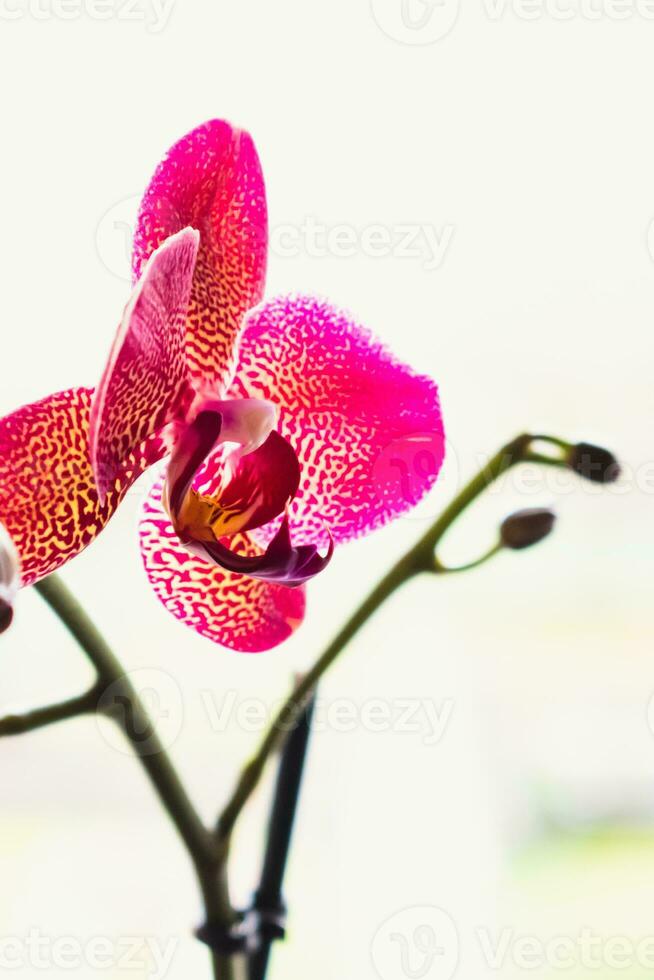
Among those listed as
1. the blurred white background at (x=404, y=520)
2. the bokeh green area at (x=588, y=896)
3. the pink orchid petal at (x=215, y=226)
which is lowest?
the bokeh green area at (x=588, y=896)

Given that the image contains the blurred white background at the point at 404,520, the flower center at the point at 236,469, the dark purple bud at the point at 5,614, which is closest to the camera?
the dark purple bud at the point at 5,614

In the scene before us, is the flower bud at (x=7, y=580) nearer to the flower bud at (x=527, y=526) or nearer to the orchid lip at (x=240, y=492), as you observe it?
the orchid lip at (x=240, y=492)

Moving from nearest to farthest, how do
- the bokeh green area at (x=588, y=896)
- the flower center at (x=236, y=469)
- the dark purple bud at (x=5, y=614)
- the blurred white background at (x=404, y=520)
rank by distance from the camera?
the dark purple bud at (x=5, y=614) → the flower center at (x=236, y=469) → the blurred white background at (x=404, y=520) → the bokeh green area at (x=588, y=896)

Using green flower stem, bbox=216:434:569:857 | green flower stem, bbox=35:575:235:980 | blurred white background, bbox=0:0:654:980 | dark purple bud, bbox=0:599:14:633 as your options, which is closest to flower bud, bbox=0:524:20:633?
dark purple bud, bbox=0:599:14:633

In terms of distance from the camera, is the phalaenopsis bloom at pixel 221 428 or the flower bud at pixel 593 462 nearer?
the phalaenopsis bloom at pixel 221 428

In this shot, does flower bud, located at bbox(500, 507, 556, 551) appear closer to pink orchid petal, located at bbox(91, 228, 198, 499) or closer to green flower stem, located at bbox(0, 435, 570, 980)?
green flower stem, located at bbox(0, 435, 570, 980)

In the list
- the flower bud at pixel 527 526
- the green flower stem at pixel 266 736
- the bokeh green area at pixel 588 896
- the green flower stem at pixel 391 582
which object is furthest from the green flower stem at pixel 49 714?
the bokeh green area at pixel 588 896

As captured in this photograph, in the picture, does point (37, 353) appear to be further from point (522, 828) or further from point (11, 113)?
point (522, 828)

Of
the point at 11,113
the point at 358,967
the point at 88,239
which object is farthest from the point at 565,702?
the point at 11,113
